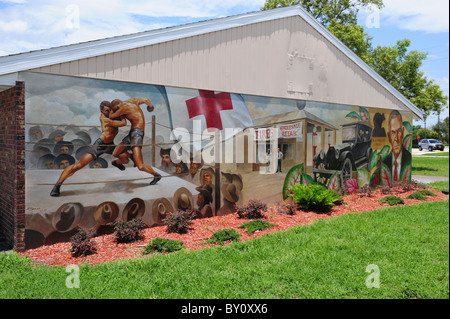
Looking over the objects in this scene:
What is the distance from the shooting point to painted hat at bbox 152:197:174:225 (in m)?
8.52

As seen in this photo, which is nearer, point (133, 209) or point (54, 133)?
point (54, 133)

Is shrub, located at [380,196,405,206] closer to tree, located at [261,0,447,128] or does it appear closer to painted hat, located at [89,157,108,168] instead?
painted hat, located at [89,157,108,168]

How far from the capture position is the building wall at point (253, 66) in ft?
26.1

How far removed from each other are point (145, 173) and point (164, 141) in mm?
877

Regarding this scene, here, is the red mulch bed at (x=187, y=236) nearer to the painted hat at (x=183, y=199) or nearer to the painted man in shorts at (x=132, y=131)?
the painted hat at (x=183, y=199)

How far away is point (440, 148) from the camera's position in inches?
1946

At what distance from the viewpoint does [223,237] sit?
291 inches

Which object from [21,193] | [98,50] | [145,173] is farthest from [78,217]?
[98,50]

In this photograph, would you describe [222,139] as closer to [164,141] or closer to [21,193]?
[164,141]

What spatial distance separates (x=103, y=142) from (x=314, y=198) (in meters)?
5.85

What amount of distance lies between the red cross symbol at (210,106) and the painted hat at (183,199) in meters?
1.76

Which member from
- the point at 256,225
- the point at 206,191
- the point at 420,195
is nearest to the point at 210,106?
the point at 206,191

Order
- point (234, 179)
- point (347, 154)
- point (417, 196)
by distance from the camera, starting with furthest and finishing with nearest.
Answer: point (347, 154) → point (417, 196) → point (234, 179)

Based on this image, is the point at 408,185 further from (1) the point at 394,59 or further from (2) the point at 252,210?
(1) the point at 394,59
